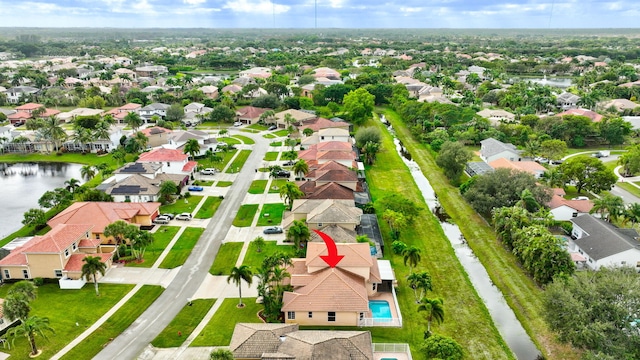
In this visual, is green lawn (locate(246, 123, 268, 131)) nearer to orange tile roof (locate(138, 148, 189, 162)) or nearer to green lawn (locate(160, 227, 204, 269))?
orange tile roof (locate(138, 148, 189, 162))

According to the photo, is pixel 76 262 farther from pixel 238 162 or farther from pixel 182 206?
pixel 238 162

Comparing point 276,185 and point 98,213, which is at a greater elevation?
point 98,213

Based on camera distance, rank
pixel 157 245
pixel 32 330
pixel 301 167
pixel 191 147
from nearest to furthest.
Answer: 1. pixel 32 330
2. pixel 157 245
3. pixel 301 167
4. pixel 191 147

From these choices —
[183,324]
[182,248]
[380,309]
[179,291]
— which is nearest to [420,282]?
[380,309]

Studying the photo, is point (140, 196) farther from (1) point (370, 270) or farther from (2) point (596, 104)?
(2) point (596, 104)

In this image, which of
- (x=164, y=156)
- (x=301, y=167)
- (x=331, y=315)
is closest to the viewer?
(x=331, y=315)

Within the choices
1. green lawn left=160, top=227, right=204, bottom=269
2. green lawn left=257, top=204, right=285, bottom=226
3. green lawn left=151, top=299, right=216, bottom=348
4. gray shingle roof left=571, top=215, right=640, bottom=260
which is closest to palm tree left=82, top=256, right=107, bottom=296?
green lawn left=160, top=227, right=204, bottom=269

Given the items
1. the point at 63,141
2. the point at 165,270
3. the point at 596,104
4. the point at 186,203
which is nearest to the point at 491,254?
the point at 165,270
